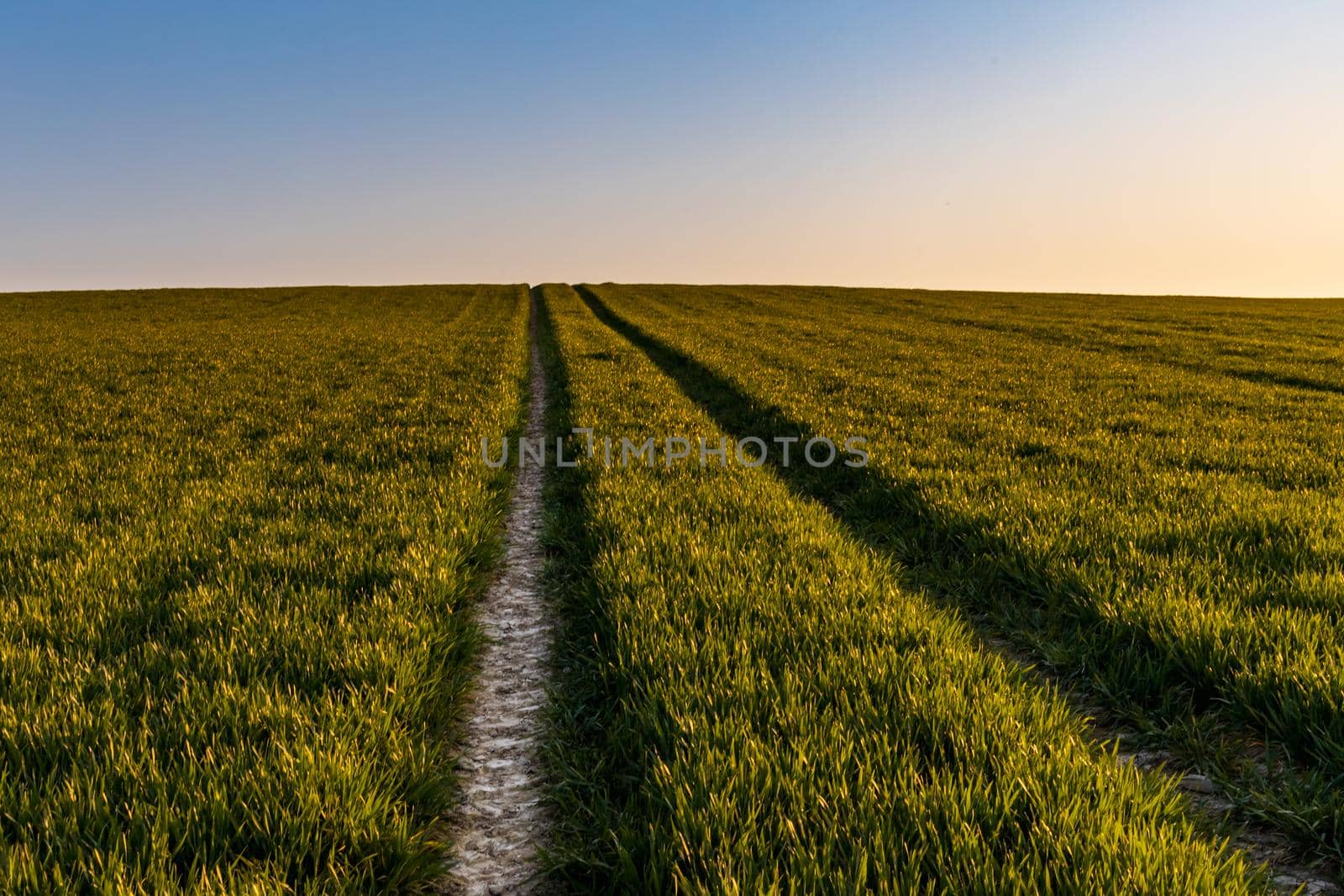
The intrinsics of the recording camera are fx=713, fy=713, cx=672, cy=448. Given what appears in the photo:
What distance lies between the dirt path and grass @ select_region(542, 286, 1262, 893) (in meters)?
0.16

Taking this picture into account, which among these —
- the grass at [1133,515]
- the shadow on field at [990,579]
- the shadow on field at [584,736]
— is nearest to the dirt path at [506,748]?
the shadow on field at [584,736]

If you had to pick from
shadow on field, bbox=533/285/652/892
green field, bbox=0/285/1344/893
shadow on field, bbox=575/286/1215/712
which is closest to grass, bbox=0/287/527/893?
green field, bbox=0/285/1344/893

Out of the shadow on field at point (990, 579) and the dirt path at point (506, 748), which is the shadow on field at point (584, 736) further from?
the shadow on field at point (990, 579)

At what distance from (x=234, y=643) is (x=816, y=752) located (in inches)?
128

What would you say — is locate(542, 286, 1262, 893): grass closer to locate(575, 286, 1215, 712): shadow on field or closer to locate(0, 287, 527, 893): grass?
locate(575, 286, 1215, 712): shadow on field

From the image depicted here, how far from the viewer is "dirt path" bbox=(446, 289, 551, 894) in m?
2.98

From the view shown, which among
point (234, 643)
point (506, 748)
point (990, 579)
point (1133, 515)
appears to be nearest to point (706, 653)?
point (506, 748)

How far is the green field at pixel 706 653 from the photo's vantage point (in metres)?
2.74

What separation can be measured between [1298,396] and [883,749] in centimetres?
1684

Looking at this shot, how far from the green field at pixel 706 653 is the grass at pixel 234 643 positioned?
25mm

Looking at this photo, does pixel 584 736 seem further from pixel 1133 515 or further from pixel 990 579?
pixel 1133 515

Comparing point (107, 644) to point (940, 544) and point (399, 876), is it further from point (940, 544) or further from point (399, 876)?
point (940, 544)

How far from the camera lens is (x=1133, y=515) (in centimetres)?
663

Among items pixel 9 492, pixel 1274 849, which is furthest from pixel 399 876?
pixel 9 492
